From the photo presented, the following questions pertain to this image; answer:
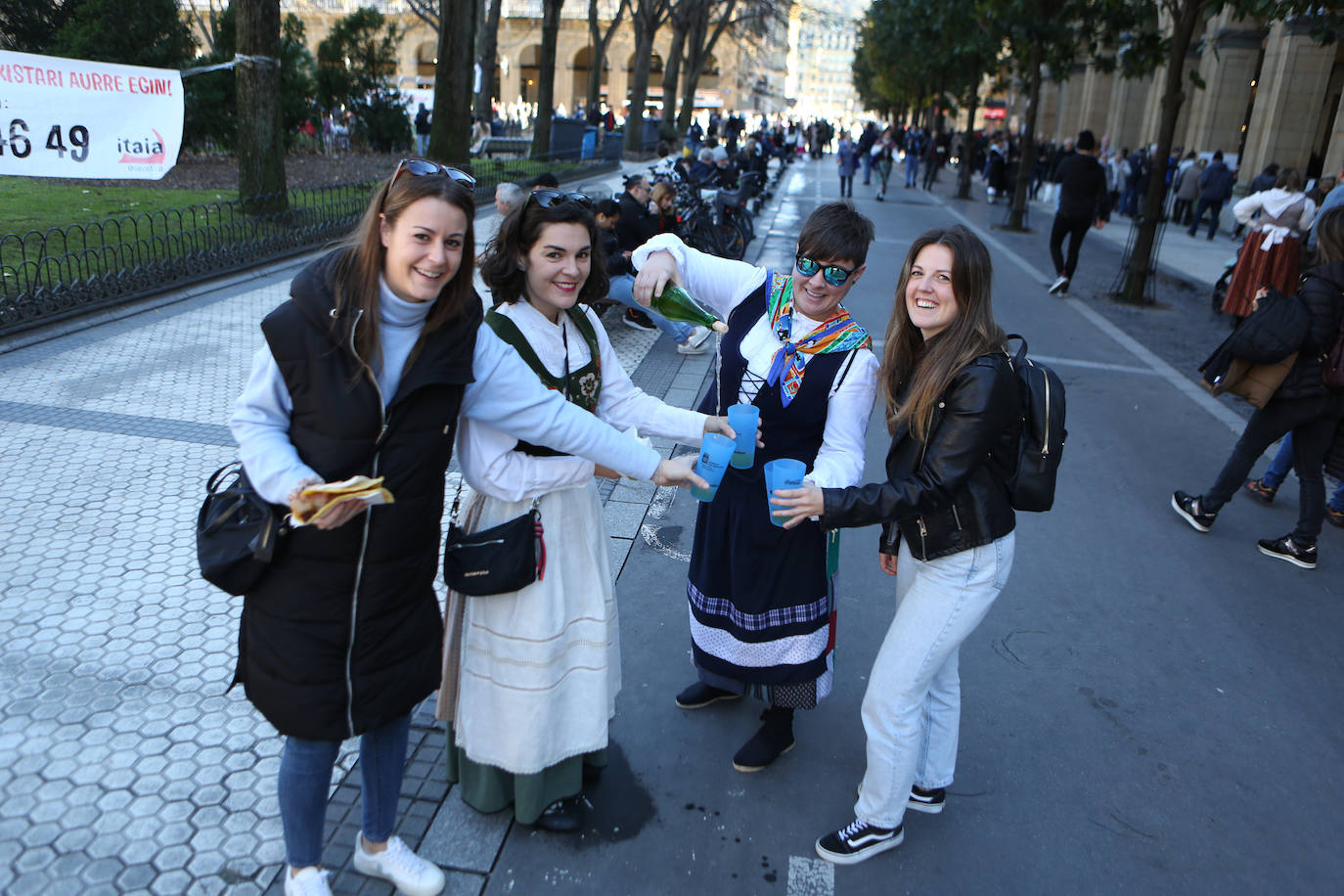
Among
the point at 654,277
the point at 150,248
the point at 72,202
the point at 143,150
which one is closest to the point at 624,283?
the point at 143,150

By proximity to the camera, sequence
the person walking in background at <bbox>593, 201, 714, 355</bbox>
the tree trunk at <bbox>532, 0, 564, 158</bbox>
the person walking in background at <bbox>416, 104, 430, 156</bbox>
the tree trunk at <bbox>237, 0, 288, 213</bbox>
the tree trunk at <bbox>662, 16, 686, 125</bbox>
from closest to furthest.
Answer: the person walking in background at <bbox>593, 201, 714, 355</bbox> → the tree trunk at <bbox>237, 0, 288, 213</bbox> → the tree trunk at <bbox>532, 0, 564, 158</bbox> → the person walking in background at <bbox>416, 104, 430, 156</bbox> → the tree trunk at <bbox>662, 16, 686, 125</bbox>

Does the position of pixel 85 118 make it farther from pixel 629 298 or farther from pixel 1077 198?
pixel 1077 198

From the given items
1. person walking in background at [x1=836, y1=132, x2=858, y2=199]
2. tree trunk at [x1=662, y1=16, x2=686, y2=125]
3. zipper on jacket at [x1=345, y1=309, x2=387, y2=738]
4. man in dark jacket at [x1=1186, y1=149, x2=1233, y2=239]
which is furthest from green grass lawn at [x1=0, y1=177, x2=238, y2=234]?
tree trunk at [x1=662, y1=16, x2=686, y2=125]

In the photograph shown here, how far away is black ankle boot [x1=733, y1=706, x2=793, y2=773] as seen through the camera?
3.09 m

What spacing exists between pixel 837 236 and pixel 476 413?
1.10 metres

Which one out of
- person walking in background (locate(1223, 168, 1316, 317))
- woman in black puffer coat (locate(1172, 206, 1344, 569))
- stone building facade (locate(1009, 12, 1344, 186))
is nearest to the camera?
woman in black puffer coat (locate(1172, 206, 1344, 569))

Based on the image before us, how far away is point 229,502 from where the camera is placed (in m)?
2.01

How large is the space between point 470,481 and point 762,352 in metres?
0.93

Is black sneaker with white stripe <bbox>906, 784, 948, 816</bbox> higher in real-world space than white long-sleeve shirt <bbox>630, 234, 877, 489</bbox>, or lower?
lower

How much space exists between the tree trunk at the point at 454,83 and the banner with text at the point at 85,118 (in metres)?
7.48

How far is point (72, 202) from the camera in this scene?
1243cm

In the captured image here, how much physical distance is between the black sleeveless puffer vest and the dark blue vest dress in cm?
96

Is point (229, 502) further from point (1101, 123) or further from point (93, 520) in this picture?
point (1101, 123)

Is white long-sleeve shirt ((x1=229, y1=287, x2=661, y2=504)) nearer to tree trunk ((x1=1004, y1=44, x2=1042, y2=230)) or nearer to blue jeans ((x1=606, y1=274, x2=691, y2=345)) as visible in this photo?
blue jeans ((x1=606, y1=274, x2=691, y2=345))
